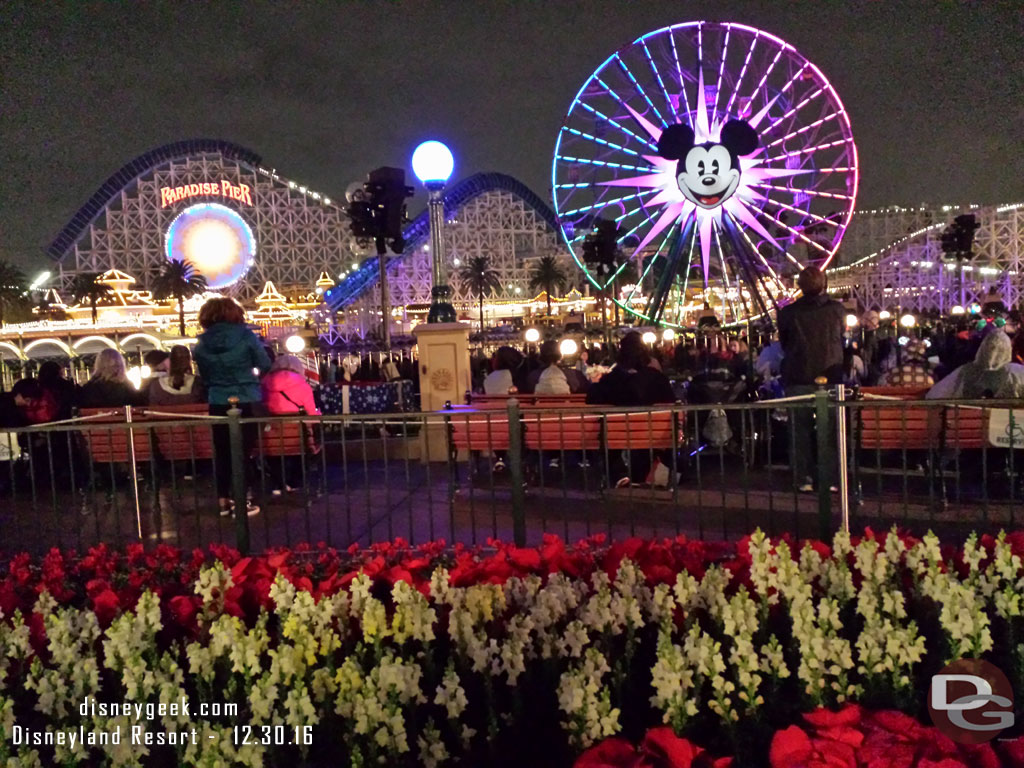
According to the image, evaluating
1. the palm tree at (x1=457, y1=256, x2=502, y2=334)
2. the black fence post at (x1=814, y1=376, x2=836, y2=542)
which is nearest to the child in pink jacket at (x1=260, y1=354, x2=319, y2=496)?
the black fence post at (x1=814, y1=376, x2=836, y2=542)

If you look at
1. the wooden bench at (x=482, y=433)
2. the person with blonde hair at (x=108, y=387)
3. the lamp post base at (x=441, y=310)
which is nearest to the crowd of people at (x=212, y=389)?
the person with blonde hair at (x=108, y=387)

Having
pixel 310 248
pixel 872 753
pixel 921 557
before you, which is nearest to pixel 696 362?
pixel 921 557

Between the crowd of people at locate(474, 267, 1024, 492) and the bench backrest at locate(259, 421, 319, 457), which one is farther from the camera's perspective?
the bench backrest at locate(259, 421, 319, 457)

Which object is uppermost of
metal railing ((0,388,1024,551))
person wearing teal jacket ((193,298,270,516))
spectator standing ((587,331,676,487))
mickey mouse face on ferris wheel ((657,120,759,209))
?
mickey mouse face on ferris wheel ((657,120,759,209))

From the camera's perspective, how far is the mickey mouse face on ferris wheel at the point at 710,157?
16.2m

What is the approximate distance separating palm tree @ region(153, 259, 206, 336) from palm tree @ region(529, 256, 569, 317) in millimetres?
25554

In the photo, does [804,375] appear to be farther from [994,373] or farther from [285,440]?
[285,440]

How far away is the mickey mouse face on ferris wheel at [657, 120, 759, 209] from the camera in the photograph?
1625 centimetres

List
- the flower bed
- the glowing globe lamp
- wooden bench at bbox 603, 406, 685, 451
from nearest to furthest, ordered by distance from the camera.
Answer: the flower bed → wooden bench at bbox 603, 406, 685, 451 → the glowing globe lamp

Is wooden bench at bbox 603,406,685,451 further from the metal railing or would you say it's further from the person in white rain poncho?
the person in white rain poncho

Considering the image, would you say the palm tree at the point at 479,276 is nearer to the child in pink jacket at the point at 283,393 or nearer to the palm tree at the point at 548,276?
the palm tree at the point at 548,276

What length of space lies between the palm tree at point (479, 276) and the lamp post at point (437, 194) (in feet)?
158

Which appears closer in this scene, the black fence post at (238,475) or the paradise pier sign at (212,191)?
the black fence post at (238,475)

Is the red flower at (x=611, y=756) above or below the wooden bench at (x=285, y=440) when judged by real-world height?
below
